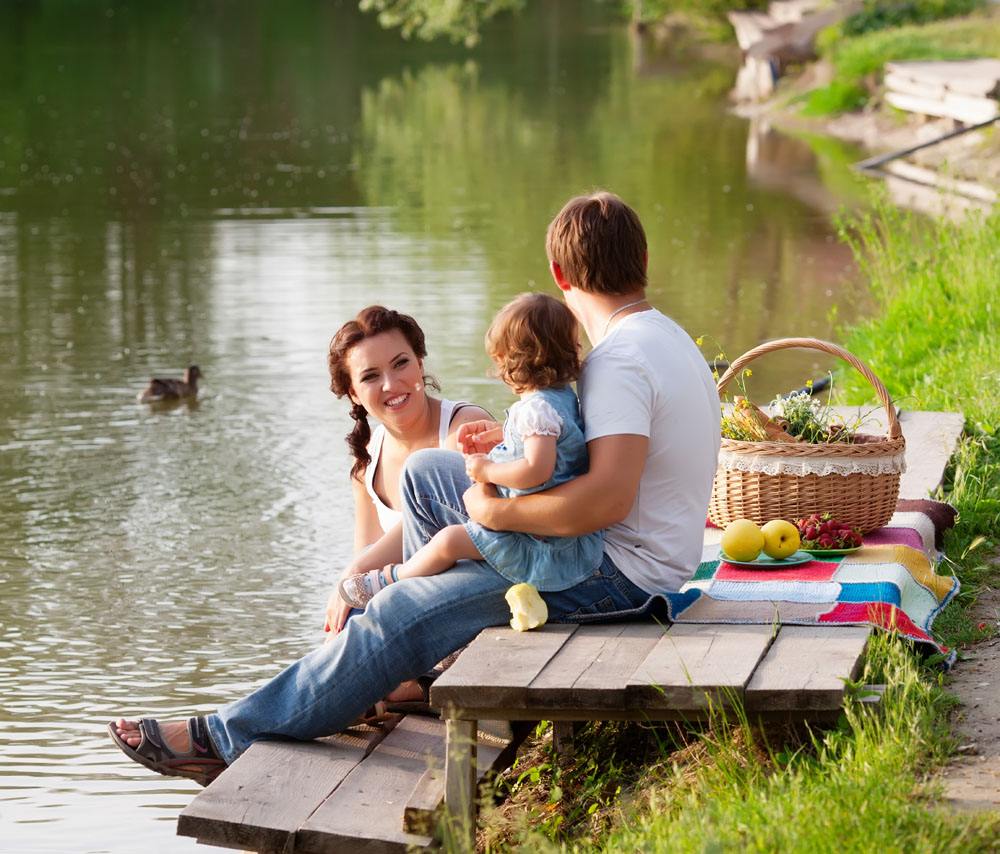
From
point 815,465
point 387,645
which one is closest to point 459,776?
point 387,645

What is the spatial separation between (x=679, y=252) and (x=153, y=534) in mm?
7674

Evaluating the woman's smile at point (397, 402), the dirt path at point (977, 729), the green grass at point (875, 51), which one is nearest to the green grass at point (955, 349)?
the dirt path at point (977, 729)

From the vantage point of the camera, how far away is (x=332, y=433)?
31.2ft

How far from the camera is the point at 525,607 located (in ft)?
14.1

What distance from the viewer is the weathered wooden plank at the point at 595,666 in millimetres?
3883

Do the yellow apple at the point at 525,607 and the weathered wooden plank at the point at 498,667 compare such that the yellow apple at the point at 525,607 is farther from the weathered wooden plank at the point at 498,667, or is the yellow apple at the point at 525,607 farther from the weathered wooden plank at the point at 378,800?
the weathered wooden plank at the point at 378,800

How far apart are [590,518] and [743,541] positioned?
1093 mm

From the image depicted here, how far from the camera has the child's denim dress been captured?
427 cm

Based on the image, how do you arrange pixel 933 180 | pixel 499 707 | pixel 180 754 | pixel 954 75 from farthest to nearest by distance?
pixel 954 75, pixel 933 180, pixel 180 754, pixel 499 707

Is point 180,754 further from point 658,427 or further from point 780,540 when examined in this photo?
point 780,540

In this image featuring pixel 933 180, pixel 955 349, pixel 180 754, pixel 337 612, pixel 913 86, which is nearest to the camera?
pixel 180 754

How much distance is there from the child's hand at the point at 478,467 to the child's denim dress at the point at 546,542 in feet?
0.12

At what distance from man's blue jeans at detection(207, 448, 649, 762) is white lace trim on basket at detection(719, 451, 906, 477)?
1161 millimetres

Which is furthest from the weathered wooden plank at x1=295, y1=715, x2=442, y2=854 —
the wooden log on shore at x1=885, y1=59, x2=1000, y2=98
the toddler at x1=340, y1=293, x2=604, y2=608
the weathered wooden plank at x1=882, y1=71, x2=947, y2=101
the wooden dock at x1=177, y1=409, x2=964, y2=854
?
the weathered wooden plank at x1=882, y1=71, x2=947, y2=101
